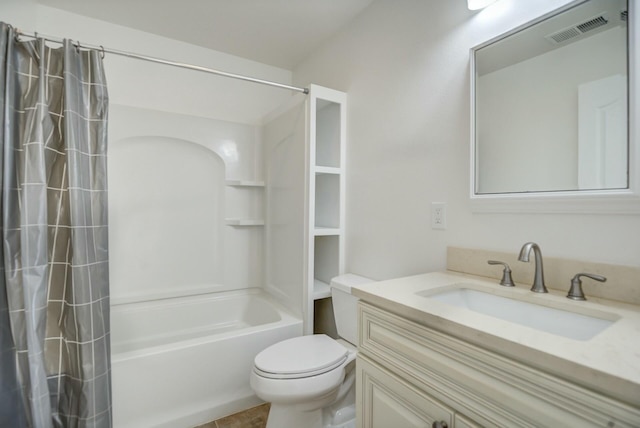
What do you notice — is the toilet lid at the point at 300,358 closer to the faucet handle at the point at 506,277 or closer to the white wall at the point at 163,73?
the faucet handle at the point at 506,277

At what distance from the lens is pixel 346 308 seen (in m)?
1.62

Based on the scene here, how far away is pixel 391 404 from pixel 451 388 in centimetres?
25

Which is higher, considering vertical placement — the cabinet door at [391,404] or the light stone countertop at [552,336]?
the light stone countertop at [552,336]

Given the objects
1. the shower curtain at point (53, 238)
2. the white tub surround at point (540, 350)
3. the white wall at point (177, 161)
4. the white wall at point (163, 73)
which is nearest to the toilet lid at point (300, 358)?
the white tub surround at point (540, 350)

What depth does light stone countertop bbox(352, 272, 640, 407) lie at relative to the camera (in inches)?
19.4

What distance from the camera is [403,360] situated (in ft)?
2.85

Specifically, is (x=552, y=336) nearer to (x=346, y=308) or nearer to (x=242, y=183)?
(x=346, y=308)

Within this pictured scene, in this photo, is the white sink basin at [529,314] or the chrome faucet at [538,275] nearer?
the white sink basin at [529,314]

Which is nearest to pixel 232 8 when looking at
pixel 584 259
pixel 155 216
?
pixel 155 216

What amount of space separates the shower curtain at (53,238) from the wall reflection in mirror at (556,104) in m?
1.79

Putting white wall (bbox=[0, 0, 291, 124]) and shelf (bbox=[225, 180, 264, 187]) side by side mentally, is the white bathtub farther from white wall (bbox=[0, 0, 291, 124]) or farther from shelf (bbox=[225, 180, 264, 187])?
white wall (bbox=[0, 0, 291, 124])

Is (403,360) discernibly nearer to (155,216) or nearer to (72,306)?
(72,306)

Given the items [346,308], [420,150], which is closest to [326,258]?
[346,308]

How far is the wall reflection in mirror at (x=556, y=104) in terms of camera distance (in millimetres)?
887
